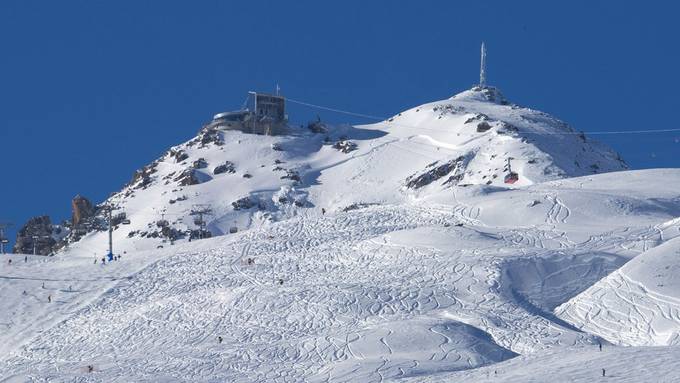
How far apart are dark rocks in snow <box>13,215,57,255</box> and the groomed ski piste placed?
1468cm

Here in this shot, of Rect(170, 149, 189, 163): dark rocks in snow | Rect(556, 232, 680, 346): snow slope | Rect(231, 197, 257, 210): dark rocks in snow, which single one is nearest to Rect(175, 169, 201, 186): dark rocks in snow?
Rect(170, 149, 189, 163): dark rocks in snow

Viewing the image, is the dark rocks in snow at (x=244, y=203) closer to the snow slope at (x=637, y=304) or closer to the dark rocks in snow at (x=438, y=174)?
the dark rocks in snow at (x=438, y=174)

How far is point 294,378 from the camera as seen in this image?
5259cm

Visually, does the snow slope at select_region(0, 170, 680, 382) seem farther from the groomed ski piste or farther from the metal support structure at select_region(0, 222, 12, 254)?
the metal support structure at select_region(0, 222, 12, 254)

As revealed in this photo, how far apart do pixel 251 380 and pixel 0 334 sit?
20.3 metres

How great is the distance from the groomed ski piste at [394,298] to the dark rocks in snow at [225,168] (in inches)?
917

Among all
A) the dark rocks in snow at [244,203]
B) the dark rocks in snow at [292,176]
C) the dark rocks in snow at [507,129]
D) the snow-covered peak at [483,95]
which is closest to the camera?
the dark rocks in snow at [244,203]

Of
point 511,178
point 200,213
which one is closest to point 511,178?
point 511,178

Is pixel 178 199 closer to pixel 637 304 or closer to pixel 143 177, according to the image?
pixel 143 177

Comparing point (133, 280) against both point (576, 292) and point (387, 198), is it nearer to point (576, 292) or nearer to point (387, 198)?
point (576, 292)

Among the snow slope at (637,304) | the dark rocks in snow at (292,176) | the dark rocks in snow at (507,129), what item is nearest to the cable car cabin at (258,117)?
the dark rocks in snow at (292,176)

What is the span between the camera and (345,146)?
437ft

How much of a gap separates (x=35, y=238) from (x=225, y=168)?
18140 millimetres

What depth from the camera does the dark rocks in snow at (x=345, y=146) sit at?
433 feet
